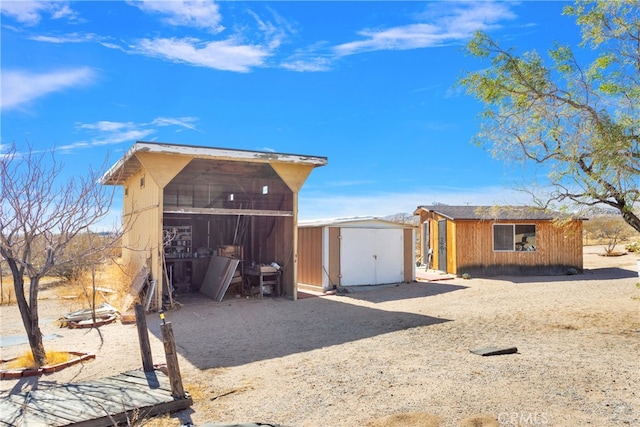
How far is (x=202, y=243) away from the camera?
1505cm

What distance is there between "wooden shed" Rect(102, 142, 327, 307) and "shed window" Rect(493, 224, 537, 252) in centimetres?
895

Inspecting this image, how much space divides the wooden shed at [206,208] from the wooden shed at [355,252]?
1.52m

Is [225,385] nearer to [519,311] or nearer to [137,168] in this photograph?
[519,311]

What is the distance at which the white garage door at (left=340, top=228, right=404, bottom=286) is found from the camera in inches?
566

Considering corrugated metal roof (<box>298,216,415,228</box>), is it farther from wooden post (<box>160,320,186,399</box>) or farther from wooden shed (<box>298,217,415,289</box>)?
wooden post (<box>160,320,186,399</box>)

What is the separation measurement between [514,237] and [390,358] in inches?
511

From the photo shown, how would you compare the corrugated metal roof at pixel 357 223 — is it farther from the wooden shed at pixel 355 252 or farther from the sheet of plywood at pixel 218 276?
the sheet of plywood at pixel 218 276

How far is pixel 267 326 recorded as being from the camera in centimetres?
902

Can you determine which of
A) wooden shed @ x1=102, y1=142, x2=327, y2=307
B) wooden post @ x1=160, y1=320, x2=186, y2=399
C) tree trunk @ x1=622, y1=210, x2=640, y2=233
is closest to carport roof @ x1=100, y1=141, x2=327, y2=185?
wooden shed @ x1=102, y1=142, x2=327, y2=307

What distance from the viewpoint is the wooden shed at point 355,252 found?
46.2 ft

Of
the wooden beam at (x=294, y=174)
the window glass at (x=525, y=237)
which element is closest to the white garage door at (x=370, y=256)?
the wooden beam at (x=294, y=174)

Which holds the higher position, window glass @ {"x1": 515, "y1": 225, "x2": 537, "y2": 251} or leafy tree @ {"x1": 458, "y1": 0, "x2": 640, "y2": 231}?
leafy tree @ {"x1": 458, "y1": 0, "x2": 640, "y2": 231}

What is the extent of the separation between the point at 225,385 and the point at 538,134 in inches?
272

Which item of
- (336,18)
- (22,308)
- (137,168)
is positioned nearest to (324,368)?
(22,308)
